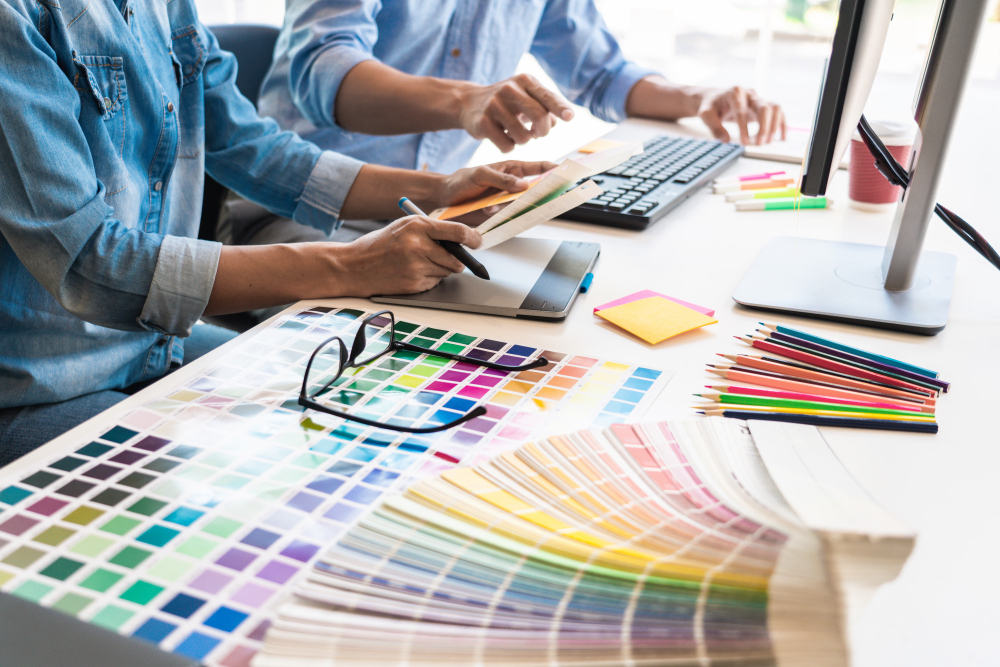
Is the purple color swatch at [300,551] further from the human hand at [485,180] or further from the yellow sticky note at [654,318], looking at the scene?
the human hand at [485,180]

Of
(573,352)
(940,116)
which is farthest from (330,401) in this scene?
(940,116)

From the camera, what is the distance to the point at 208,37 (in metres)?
1.10

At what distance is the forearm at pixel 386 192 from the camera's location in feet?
3.64

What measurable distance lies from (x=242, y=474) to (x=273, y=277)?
0.34m

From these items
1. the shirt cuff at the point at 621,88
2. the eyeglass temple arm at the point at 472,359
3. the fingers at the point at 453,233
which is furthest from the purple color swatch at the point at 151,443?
the shirt cuff at the point at 621,88

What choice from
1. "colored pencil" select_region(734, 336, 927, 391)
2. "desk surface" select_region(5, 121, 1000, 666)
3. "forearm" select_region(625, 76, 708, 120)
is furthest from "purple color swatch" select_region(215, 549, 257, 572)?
"forearm" select_region(625, 76, 708, 120)

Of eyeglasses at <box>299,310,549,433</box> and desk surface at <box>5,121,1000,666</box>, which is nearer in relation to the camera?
desk surface at <box>5,121,1000,666</box>

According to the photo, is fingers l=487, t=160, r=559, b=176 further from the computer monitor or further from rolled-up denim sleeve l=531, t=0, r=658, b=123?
rolled-up denim sleeve l=531, t=0, r=658, b=123

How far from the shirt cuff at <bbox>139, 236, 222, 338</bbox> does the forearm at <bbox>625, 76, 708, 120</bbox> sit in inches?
41.8

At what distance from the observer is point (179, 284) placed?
0.81 meters

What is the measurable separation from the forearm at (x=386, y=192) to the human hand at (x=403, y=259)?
0.84 feet

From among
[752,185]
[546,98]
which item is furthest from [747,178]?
[546,98]

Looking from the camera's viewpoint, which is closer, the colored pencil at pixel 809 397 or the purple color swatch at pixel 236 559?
the purple color swatch at pixel 236 559

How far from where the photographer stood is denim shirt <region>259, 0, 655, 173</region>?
138cm
